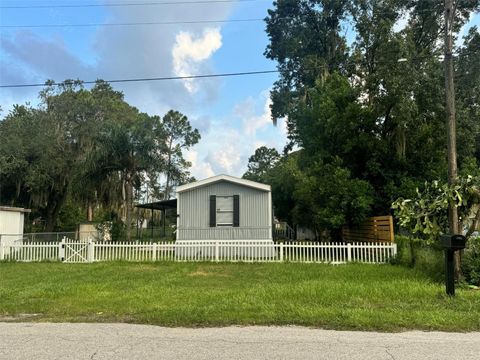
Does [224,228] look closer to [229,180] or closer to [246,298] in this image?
[229,180]

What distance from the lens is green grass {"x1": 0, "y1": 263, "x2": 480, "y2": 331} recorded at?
6.53m

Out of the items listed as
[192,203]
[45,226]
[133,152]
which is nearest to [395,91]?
[192,203]

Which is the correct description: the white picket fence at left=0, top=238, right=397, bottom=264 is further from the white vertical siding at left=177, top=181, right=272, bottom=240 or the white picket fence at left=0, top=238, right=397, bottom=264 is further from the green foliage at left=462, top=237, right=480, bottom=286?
the green foliage at left=462, top=237, right=480, bottom=286

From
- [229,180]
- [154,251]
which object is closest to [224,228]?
[229,180]

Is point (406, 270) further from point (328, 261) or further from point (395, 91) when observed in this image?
point (395, 91)

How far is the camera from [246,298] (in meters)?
8.06

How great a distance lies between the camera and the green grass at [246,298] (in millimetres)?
6527

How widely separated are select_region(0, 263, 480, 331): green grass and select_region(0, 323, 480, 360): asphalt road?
0.44 metres

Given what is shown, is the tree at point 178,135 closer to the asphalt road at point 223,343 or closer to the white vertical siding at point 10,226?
the white vertical siding at point 10,226

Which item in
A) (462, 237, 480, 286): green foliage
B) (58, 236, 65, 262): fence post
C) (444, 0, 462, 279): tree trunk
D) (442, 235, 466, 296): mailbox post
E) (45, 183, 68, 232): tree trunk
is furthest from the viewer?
(45, 183, 68, 232): tree trunk

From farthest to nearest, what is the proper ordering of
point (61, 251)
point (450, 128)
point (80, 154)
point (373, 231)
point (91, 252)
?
point (80, 154)
point (373, 231)
point (61, 251)
point (91, 252)
point (450, 128)

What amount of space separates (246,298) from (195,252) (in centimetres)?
779

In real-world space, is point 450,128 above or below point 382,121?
below

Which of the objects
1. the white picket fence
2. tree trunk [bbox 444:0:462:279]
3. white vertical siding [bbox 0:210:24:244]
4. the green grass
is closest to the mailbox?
the green grass
